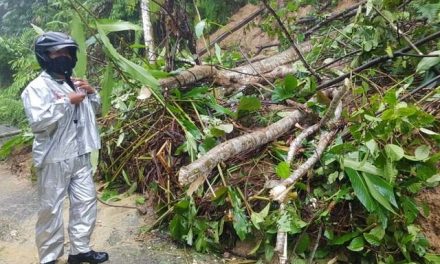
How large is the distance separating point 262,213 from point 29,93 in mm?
1909

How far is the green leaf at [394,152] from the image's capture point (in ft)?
9.18

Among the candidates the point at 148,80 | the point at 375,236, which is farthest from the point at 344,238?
the point at 148,80

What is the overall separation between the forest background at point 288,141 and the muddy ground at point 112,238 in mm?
147

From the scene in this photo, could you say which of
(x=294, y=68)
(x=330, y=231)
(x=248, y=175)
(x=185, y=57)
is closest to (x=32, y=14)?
(x=185, y=57)

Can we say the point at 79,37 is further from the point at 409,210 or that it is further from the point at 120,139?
the point at 409,210

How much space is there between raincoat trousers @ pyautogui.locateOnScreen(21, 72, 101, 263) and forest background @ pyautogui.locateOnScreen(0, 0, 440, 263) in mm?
268

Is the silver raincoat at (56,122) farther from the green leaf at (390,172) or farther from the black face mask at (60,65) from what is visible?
the green leaf at (390,172)

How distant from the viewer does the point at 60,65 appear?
124 inches

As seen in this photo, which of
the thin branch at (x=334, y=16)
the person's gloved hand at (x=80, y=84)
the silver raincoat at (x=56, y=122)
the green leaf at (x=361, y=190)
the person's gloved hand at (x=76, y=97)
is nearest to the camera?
the green leaf at (x=361, y=190)

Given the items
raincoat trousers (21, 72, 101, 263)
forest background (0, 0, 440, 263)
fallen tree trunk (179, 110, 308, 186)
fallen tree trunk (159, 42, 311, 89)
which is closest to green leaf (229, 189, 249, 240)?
forest background (0, 0, 440, 263)

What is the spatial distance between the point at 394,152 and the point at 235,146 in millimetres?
1216

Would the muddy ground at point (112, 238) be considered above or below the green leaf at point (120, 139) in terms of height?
below

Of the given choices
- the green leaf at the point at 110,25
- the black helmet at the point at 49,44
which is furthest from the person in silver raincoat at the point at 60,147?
the green leaf at the point at 110,25

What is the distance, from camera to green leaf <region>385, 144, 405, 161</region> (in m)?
2.80
